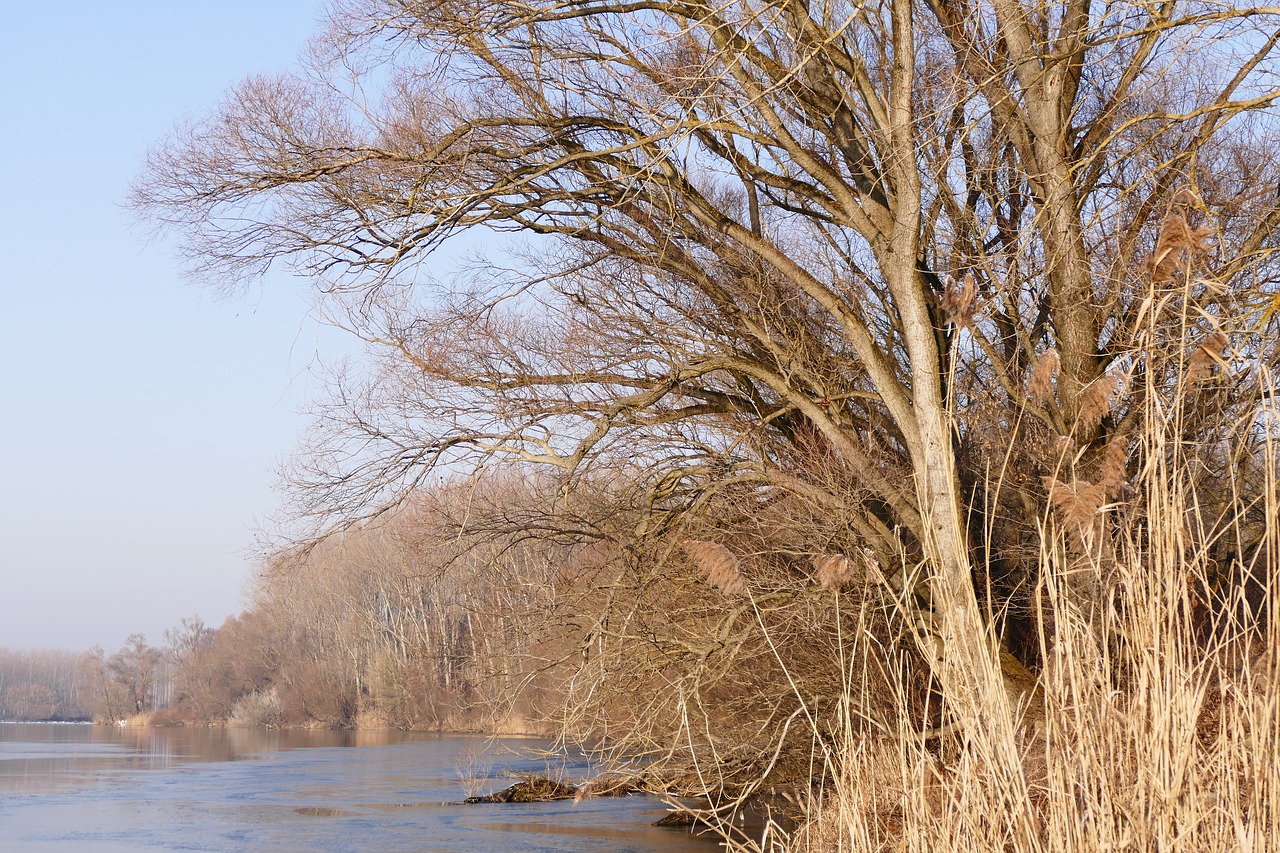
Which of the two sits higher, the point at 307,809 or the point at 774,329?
the point at 774,329

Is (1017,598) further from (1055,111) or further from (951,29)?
(951,29)

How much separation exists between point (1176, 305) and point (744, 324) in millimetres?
3771

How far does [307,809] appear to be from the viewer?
16250 millimetres

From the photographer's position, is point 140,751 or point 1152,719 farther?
point 140,751

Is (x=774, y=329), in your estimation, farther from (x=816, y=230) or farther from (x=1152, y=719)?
(x=1152, y=719)

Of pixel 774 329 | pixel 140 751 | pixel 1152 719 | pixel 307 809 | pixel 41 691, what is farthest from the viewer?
pixel 41 691

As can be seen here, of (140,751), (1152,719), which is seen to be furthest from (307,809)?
(140,751)

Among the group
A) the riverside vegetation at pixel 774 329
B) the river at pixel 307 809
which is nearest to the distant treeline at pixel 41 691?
the river at pixel 307 809

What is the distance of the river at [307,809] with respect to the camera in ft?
41.8

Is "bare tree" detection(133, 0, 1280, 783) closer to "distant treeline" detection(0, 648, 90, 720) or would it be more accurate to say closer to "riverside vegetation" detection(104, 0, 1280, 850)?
"riverside vegetation" detection(104, 0, 1280, 850)

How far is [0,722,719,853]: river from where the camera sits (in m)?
12.7

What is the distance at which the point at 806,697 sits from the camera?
363 inches

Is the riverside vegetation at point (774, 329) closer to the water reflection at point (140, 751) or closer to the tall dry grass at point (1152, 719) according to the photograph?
the tall dry grass at point (1152, 719)

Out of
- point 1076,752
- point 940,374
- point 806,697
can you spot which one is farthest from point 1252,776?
point 806,697
